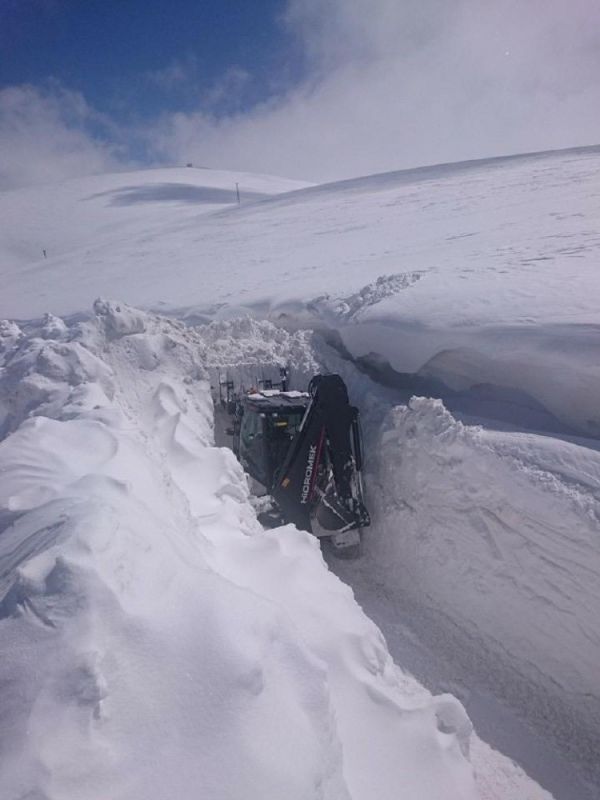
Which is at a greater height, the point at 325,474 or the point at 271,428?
the point at 271,428

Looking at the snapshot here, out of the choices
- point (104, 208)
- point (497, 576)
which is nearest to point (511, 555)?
point (497, 576)

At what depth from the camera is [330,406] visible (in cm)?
584

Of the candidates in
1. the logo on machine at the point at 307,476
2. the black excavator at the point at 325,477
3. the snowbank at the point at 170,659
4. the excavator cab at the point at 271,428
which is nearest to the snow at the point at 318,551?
the snowbank at the point at 170,659

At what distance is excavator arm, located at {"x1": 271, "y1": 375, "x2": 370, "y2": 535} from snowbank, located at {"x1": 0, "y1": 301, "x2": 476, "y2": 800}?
1.78 m

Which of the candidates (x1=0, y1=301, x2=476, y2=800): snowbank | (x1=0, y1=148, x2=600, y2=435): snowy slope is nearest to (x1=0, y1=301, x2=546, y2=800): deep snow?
(x1=0, y1=301, x2=476, y2=800): snowbank

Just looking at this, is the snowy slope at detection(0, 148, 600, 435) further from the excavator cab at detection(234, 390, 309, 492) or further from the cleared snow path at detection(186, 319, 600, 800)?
the excavator cab at detection(234, 390, 309, 492)

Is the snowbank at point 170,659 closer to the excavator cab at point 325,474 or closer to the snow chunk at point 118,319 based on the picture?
the excavator cab at point 325,474

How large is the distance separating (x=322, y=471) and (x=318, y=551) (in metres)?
1.98

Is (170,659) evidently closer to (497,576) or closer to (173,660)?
(173,660)

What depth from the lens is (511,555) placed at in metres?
4.40

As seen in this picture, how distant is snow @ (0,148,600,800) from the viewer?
1.79 m

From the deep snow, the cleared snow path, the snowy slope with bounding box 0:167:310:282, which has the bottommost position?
the cleared snow path

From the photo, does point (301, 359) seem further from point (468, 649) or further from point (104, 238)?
point (104, 238)

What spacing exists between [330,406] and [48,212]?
33873 mm
